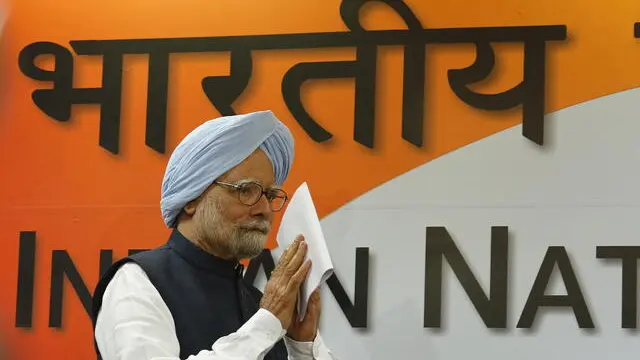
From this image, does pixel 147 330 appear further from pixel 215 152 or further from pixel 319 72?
pixel 319 72

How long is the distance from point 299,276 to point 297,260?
0.04 m

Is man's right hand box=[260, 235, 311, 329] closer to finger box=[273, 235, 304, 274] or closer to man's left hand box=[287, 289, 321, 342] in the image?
finger box=[273, 235, 304, 274]

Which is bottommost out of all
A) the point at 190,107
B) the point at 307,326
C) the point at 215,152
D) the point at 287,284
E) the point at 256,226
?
the point at 307,326

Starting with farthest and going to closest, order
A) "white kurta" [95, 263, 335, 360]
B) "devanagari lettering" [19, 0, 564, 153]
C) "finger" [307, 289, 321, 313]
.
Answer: "devanagari lettering" [19, 0, 564, 153]
"finger" [307, 289, 321, 313]
"white kurta" [95, 263, 335, 360]

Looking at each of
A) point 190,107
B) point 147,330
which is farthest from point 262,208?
point 190,107

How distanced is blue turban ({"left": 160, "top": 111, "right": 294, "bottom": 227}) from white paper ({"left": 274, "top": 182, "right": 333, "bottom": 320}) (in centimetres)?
14

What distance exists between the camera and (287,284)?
7.15 feet

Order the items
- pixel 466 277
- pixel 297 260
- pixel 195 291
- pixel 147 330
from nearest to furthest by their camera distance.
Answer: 1. pixel 147 330
2. pixel 297 260
3. pixel 195 291
4. pixel 466 277

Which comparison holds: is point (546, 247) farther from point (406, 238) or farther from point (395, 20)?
point (395, 20)

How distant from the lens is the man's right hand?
2.16 metres

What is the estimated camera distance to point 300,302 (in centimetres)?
226

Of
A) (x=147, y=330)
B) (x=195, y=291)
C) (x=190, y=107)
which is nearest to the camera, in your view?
(x=147, y=330)

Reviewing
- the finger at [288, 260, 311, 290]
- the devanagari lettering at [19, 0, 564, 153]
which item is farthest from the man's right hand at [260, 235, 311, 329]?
the devanagari lettering at [19, 0, 564, 153]

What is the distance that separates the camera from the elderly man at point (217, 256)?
219cm
